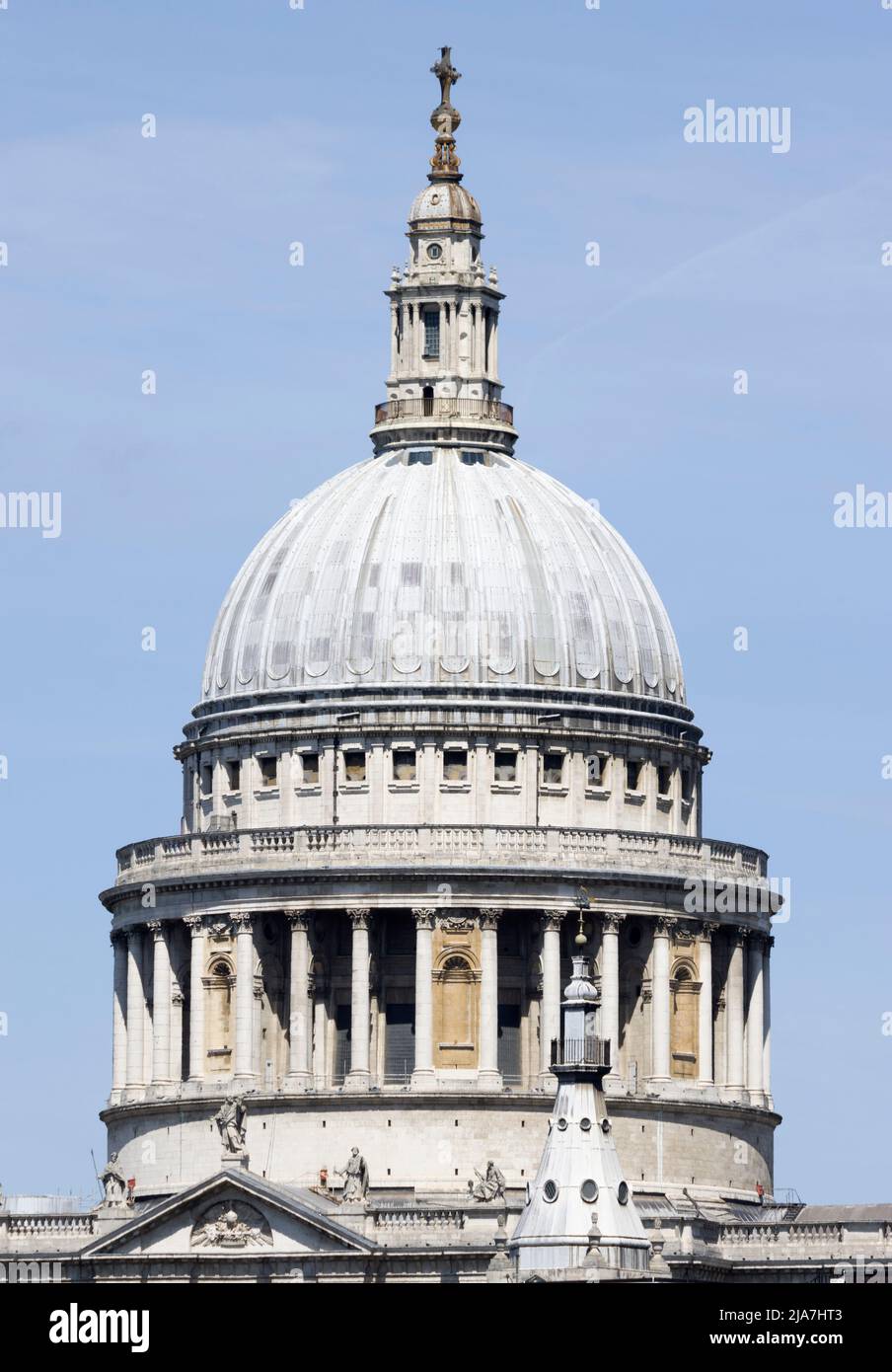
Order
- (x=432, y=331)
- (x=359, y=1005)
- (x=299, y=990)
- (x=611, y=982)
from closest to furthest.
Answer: (x=359, y=1005) < (x=611, y=982) < (x=299, y=990) < (x=432, y=331)

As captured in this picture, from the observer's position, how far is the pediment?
165 m

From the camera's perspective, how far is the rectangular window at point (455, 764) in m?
181

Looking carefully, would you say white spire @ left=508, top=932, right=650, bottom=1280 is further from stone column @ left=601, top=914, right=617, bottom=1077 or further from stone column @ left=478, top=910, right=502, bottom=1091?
stone column @ left=601, top=914, right=617, bottom=1077

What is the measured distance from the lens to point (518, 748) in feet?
595

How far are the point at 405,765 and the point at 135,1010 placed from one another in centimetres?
1325

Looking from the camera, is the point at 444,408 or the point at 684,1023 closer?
the point at 684,1023

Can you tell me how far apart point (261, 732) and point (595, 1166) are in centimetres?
3522

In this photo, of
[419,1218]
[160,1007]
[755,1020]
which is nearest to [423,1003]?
[160,1007]

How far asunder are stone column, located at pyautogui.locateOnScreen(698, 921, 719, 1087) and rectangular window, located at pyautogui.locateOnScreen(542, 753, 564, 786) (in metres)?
7.25

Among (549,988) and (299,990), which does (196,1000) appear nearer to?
(299,990)

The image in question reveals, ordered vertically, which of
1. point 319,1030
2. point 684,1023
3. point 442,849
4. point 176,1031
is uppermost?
point 442,849

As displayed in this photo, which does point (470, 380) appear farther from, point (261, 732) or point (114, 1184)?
point (114, 1184)

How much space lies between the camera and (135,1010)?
604 feet
